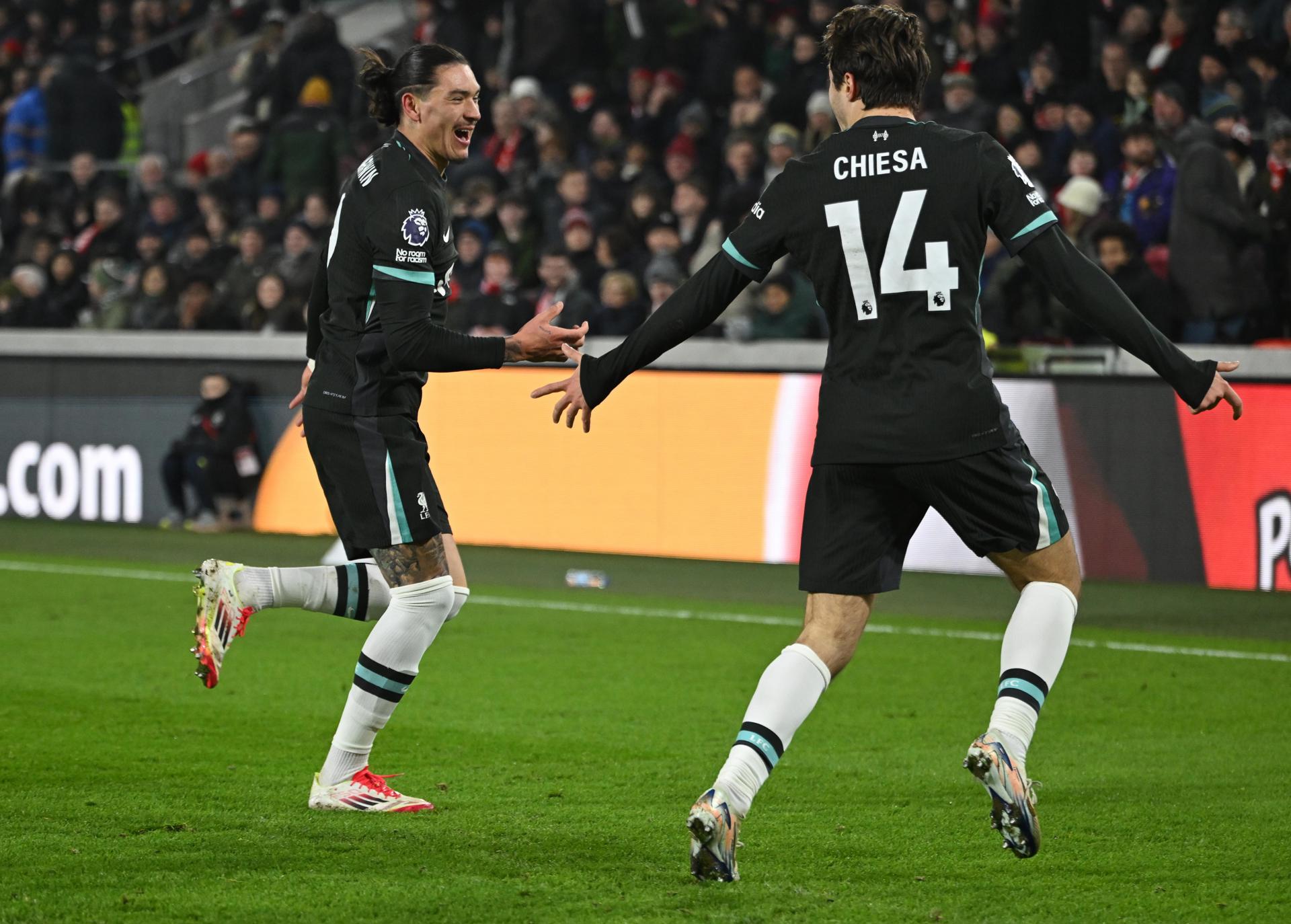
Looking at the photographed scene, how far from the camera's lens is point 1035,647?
4660 millimetres

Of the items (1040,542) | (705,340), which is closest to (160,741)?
(1040,542)

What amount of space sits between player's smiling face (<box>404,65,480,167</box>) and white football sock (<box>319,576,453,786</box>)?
1.26 metres

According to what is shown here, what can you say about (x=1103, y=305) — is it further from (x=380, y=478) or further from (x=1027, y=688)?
(x=380, y=478)

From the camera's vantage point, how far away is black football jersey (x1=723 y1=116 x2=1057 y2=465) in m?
4.50

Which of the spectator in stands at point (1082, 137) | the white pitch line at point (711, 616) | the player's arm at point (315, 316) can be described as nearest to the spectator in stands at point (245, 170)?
the white pitch line at point (711, 616)

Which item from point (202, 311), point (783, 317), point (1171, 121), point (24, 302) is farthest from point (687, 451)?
point (24, 302)

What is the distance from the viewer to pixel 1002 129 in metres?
14.1

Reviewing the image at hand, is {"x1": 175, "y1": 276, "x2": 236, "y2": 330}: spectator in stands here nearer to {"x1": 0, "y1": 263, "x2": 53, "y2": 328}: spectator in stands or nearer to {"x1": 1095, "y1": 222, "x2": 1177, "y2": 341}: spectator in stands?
{"x1": 0, "y1": 263, "x2": 53, "y2": 328}: spectator in stands

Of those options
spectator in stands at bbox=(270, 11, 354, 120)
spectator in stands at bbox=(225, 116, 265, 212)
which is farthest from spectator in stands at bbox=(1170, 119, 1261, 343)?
spectator in stands at bbox=(225, 116, 265, 212)

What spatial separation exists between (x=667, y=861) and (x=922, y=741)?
2.19m

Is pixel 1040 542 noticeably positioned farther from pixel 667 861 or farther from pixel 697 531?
pixel 697 531

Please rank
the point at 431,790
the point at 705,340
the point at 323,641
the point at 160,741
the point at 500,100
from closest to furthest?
the point at 431,790 < the point at 160,741 < the point at 323,641 < the point at 705,340 < the point at 500,100

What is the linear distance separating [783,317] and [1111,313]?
938 cm

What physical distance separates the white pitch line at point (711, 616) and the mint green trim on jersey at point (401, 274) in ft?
15.7
